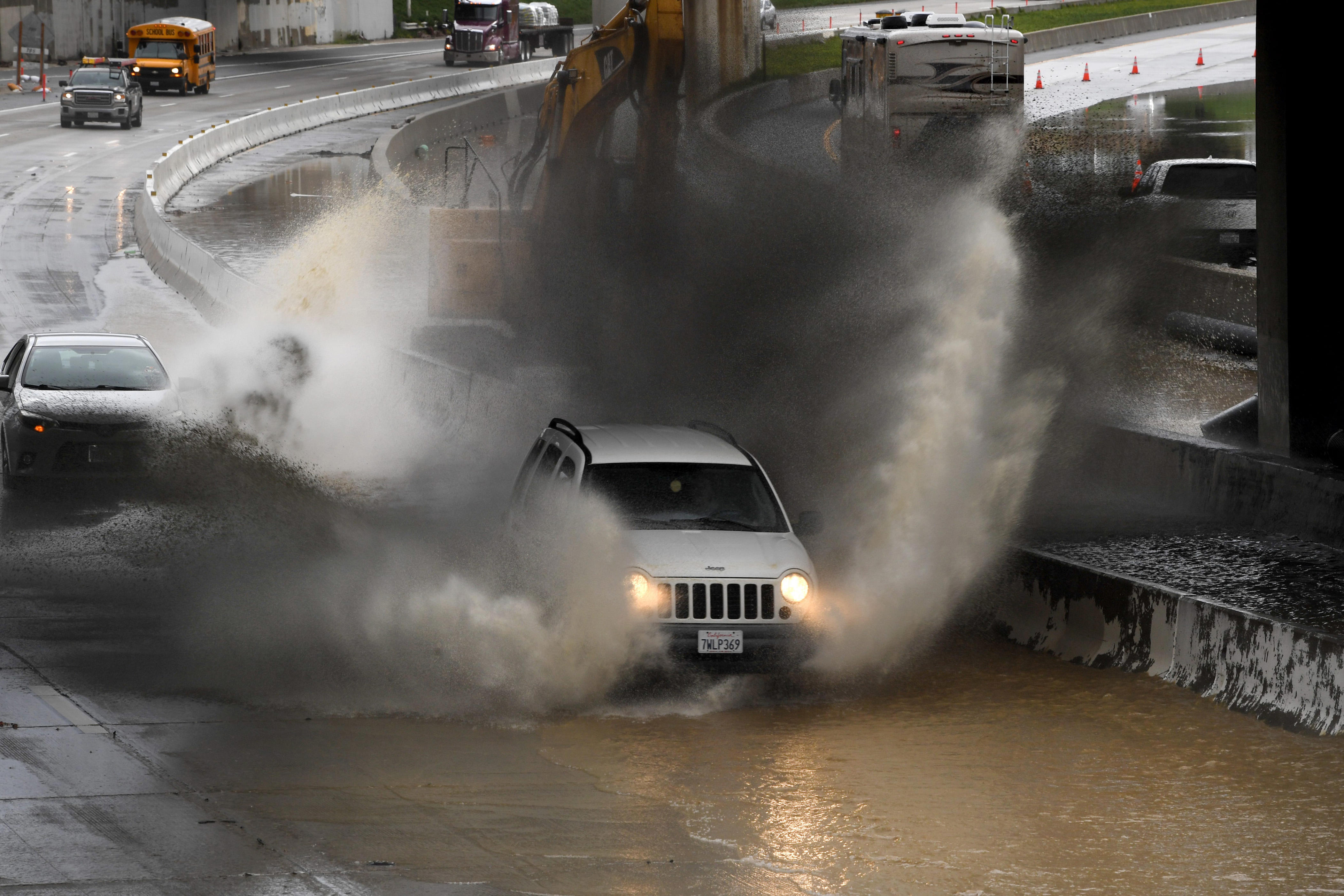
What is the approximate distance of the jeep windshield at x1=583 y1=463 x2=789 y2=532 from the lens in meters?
11.4

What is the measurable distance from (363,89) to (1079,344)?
47156 mm

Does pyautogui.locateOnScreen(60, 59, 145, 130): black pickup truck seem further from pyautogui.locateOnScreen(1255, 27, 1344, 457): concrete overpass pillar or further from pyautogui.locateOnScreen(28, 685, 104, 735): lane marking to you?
pyautogui.locateOnScreen(28, 685, 104, 735): lane marking

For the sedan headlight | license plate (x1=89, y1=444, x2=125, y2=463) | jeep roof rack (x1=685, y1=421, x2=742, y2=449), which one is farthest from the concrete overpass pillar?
the sedan headlight

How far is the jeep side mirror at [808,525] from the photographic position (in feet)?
38.0

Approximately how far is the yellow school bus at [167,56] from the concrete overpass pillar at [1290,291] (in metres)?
58.1

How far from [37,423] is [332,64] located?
71.0 metres

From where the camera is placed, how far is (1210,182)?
2652cm

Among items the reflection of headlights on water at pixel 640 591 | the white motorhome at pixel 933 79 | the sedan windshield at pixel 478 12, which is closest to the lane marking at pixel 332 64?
the sedan windshield at pixel 478 12

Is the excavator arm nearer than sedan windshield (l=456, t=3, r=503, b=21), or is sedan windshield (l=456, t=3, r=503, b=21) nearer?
the excavator arm

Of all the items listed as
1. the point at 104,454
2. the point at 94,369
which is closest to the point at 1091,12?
the point at 94,369

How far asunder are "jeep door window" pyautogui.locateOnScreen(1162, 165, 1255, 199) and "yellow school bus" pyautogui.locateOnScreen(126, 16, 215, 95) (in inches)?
1927

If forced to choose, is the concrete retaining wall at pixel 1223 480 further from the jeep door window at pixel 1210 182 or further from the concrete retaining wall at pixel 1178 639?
the jeep door window at pixel 1210 182

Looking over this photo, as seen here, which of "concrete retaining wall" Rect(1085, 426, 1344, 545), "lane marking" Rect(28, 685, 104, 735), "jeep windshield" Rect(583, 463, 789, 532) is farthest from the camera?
Answer: "concrete retaining wall" Rect(1085, 426, 1344, 545)

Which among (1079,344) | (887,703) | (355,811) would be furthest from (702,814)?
(1079,344)
